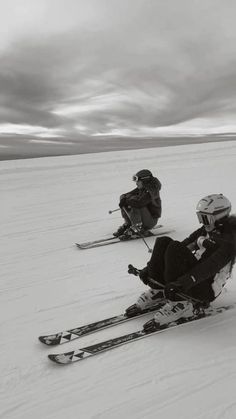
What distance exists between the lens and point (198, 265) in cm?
478

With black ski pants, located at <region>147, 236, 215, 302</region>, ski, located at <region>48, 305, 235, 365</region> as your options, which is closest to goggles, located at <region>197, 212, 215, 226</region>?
black ski pants, located at <region>147, 236, 215, 302</region>

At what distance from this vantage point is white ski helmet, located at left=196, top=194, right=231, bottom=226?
16.5 feet

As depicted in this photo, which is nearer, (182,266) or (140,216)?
(182,266)

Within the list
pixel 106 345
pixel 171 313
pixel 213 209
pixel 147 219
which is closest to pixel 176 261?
pixel 171 313

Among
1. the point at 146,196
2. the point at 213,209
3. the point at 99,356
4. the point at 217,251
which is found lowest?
the point at 99,356

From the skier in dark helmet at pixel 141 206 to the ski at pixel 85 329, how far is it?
3.78 meters

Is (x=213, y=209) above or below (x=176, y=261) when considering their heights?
above

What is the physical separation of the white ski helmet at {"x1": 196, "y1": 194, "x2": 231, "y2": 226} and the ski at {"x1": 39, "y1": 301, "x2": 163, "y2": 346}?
4.16 ft

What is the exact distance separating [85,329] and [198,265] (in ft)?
5.07

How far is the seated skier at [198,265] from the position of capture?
15.7 ft

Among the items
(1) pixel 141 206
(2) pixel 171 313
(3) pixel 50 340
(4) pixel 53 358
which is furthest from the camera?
(1) pixel 141 206

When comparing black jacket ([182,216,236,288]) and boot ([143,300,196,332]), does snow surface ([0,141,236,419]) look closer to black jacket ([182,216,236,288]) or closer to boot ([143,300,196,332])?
boot ([143,300,196,332])

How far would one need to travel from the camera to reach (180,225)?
34.6 ft

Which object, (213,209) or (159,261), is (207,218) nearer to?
(213,209)
